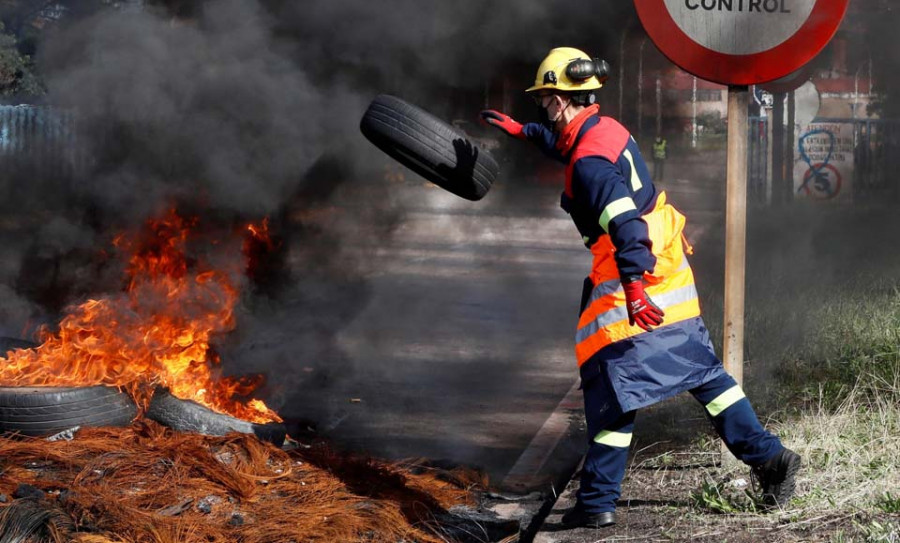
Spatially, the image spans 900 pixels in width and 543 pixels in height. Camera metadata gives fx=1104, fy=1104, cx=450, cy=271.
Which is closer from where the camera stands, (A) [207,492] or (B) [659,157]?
(A) [207,492]

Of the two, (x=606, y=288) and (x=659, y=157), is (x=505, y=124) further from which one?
(x=659, y=157)

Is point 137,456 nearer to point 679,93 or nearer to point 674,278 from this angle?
point 674,278

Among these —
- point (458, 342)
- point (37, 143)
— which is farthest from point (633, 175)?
point (37, 143)

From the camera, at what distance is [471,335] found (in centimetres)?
890

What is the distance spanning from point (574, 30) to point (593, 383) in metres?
6.27

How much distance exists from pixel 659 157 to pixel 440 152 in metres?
11.8

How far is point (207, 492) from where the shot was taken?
14.9 feet

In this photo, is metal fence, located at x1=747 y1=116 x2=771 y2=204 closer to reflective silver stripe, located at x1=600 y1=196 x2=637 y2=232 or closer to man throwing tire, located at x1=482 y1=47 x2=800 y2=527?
man throwing tire, located at x1=482 y1=47 x2=800 y2=527

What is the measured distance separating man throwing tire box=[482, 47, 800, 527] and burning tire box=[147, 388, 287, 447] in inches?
72.6

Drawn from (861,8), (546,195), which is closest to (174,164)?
(546,195)

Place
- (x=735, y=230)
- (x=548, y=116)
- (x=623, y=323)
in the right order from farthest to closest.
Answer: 1. (x=735, y=230)
2. (x=548, y=116)
3. (x=623, y=323)

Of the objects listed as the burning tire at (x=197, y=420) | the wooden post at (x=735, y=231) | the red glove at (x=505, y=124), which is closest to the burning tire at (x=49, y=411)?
the burning tire at (x=197, y=420)

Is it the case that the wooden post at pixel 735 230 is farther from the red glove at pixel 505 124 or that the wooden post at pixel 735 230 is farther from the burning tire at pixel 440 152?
the burning tire at pixel 440 152

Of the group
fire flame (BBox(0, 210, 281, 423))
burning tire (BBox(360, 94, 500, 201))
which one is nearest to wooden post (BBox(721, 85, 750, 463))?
burning tire (BBox(360, 94, 500, 201))
